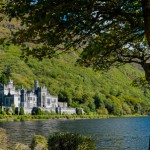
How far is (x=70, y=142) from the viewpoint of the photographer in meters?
24.1

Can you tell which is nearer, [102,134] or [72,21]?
[72,21]

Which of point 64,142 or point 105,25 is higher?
point 105,25

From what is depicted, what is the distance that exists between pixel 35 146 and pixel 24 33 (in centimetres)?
2171

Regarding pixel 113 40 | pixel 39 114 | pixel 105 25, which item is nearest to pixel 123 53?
pixel 113 40

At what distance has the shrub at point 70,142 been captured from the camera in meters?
23.6

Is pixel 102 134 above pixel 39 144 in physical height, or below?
below

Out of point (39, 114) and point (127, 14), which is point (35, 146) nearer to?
point (127, 14)

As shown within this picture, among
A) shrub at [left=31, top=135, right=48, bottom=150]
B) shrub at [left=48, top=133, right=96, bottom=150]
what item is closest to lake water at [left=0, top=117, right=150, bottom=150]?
shrub at [left=31, top=135, right=48, bottom=150]

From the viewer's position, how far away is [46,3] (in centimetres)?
952

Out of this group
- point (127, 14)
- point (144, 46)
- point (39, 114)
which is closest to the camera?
point (127, 14)

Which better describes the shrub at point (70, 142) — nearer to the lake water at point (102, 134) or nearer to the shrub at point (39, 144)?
the shrub at point (39, 144)

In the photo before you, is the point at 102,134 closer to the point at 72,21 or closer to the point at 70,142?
the point at 70,142

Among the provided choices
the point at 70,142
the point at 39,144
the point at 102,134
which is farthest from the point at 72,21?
the point at 102,134

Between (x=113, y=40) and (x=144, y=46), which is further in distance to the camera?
(x=144, y=46)
